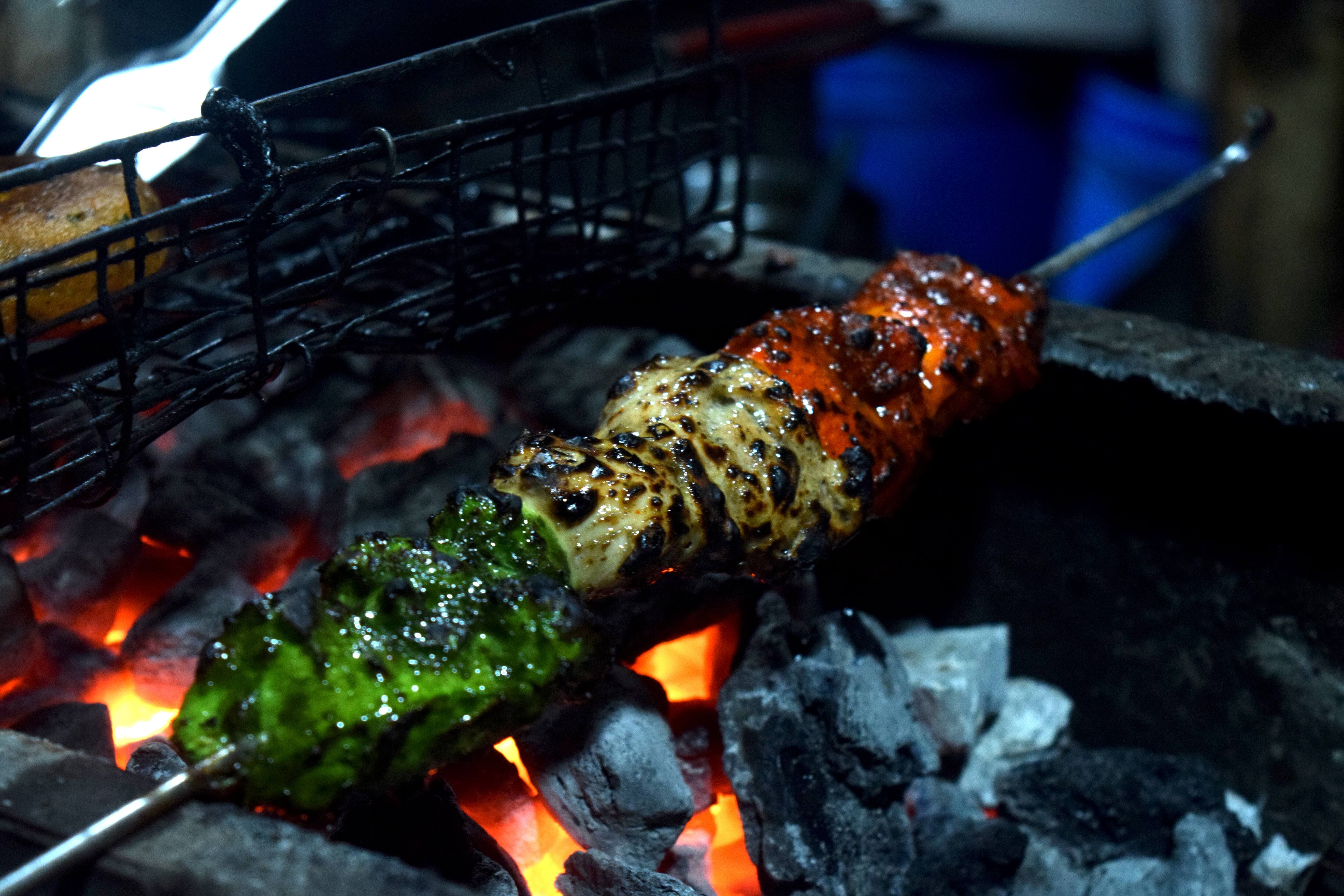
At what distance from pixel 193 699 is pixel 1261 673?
2.10 m

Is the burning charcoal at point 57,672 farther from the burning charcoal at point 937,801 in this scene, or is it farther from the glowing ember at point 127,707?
the burning charcoal at point 937,801

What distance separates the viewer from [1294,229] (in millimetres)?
5152

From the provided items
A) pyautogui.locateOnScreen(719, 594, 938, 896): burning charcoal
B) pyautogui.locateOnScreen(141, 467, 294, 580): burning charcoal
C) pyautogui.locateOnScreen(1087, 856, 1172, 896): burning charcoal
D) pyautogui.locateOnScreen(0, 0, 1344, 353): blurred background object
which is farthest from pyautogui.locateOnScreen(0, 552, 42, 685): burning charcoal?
pyautogui.locateOnScreen(1087, 856, 1172, 896): burning charcoal

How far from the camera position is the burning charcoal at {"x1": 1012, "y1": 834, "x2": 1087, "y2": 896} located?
1943 mm

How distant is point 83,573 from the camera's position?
199cm

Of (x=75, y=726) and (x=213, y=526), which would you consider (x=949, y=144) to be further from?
(x=75, y=726)

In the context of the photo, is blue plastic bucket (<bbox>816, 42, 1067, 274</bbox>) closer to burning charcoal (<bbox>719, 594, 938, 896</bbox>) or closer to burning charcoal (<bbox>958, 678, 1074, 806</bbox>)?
burning charcoal (<bbox>958, 678, 1074, 806</bbox>)

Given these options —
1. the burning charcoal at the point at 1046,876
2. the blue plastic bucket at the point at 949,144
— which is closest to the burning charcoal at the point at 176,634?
the burning charcoal at the point at 1046,876

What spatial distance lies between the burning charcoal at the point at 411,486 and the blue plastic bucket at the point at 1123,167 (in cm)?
411

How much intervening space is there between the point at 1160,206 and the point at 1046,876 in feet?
5.57

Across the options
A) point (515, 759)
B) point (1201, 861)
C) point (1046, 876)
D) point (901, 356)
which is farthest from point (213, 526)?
point (1201, 861)

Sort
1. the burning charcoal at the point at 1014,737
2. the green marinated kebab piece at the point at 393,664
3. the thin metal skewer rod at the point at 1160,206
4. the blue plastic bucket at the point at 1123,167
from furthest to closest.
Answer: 1. the blue plastic bucket at the point at 1123,167
2. the thin metal skewer rod at the point at 1160,206
3. the burning charcoal at the point at 1014,737
4. the green marinated kebab piece at the point at 393,664

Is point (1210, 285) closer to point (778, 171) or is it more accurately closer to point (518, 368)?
point (778, 171)

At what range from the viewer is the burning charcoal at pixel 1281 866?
210 cm
